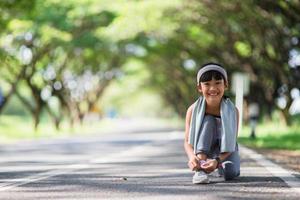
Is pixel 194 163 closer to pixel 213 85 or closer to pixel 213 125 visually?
pixel 213 125

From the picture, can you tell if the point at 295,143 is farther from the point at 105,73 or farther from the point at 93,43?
→ the point at 105,73

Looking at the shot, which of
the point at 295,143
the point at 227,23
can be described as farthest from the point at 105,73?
the point at 295,143

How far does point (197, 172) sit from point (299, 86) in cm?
2450

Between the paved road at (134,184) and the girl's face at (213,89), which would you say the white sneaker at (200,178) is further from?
the girl's face at (213,89)

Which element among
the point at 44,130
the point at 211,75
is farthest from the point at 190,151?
the point at 44,130

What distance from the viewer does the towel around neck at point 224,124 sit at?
8.11 meters

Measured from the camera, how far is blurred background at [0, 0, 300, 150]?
27.5 meters

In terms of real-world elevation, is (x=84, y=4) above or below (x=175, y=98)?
above

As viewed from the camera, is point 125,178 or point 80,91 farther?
point 80,91

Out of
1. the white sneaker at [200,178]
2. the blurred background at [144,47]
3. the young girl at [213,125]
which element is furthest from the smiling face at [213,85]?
the blurred background at [144,47]

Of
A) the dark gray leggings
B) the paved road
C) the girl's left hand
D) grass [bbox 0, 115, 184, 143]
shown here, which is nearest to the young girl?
the dark gray leggings

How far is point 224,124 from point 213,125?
0.19m

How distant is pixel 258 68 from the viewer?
3738cm

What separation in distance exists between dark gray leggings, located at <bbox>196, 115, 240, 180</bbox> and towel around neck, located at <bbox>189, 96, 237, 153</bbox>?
0.07 metres
